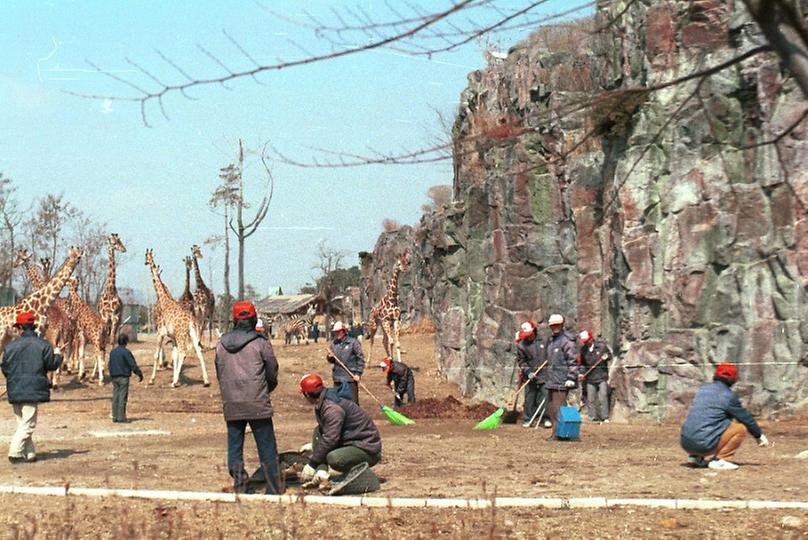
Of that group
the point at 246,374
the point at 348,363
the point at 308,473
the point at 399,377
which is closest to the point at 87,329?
Result: the point at 399,377

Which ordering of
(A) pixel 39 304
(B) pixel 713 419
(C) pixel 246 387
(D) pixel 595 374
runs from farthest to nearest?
1. (A) pixel 39 304
2. (D) pixel 595 374
3. (B) pixel 713 419
4. (C) pixel 246 387

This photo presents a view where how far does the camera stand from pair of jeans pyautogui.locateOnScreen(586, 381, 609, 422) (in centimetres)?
2191

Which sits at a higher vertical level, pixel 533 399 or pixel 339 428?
pixel 339 428

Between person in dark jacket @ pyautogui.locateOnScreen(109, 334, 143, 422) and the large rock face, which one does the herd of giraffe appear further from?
the large rock face

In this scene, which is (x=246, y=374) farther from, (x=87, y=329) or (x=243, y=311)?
(x=87, y=329)

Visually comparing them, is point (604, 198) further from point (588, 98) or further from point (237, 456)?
point (588, 98)

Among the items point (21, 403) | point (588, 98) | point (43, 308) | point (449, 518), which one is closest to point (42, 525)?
point (449, 518)

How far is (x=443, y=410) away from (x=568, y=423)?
6187 mm

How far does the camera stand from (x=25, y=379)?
14.5 m

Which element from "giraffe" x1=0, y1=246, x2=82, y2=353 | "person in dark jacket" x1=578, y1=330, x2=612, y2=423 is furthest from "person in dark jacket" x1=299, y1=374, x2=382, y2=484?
"giraffe" x1=0, y1=246, x2=82, y2=353

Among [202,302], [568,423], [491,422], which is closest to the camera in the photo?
[568,423]

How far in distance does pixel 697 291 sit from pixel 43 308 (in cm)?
1515

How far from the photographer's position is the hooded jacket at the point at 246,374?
36.1 feet

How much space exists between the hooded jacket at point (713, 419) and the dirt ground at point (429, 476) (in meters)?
0.36
